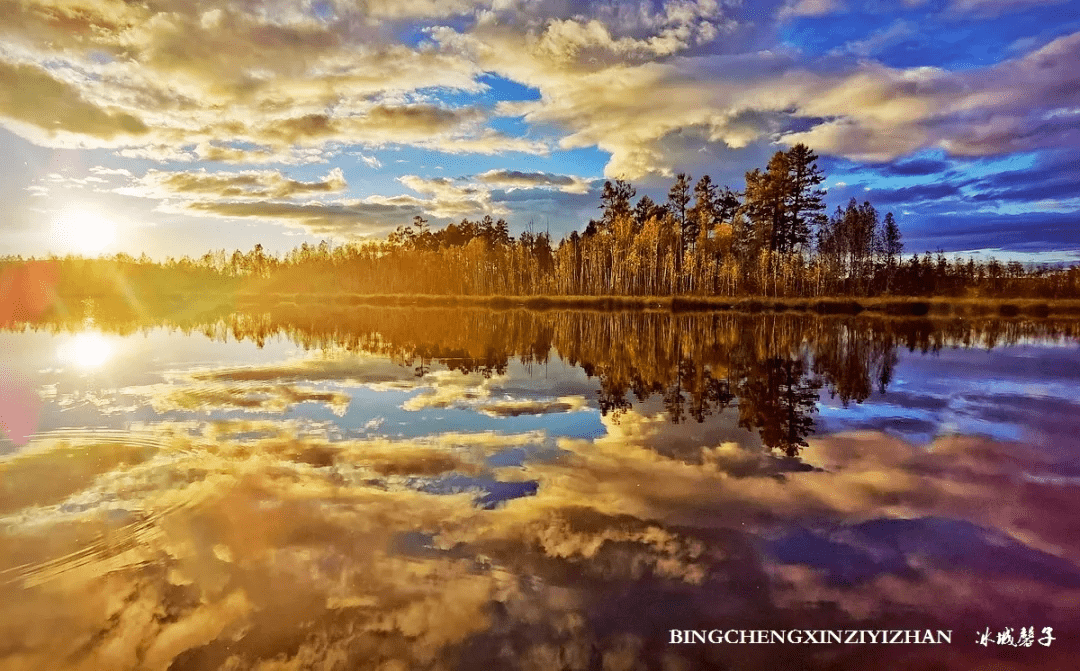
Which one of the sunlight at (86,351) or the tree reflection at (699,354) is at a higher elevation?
the sunlight at (86,351)

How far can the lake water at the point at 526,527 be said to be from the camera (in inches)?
214

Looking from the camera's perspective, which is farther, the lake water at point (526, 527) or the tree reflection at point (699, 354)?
the tree reflection at point (699, 354)

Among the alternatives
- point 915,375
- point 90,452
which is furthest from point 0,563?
point 915,375

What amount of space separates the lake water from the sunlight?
7.09 metres

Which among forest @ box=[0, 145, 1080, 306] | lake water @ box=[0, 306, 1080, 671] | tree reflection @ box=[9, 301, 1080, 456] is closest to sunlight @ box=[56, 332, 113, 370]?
tree reflection @ box=[9, 301, 1080, 456]

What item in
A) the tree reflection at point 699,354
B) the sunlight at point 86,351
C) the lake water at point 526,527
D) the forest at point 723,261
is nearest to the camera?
the lake water at point 526,527

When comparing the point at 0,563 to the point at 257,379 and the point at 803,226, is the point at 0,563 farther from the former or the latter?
the point at 803,226

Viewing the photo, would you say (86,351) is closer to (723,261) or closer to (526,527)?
(526,527)

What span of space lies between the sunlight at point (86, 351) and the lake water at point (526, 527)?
709 cm

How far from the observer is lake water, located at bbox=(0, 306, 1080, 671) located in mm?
5438

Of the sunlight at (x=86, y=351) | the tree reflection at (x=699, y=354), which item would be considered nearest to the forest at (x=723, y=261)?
the tree reflection at (x=699, y=354)

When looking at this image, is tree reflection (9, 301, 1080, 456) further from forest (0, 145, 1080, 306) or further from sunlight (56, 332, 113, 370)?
forest (0, 145, 1080, 306)

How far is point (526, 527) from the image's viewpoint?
7.92 meters

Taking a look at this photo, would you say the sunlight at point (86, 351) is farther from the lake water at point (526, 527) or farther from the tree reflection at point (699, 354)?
the lake water at point (526, 527)
